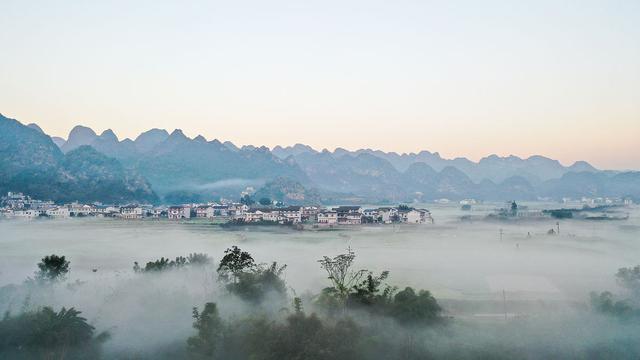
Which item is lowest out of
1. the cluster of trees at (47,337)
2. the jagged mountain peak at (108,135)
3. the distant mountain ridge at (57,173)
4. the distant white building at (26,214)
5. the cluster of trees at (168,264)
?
the cluster of trees at (47,337)

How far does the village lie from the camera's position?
5834 cm

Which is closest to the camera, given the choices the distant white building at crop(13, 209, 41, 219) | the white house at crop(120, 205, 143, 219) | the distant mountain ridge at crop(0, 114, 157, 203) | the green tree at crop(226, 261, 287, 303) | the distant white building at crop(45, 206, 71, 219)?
the green tree at crop(226, 261, 287, 303)

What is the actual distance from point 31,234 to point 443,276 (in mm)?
33379

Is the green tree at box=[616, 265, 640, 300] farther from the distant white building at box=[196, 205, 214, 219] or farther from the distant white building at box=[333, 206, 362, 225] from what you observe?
the distant white building at box=[196, 205, 214, 219]

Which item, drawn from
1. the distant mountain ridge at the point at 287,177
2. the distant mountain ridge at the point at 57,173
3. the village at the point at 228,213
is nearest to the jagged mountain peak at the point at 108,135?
the distant mountain ridge at the point at 287,177

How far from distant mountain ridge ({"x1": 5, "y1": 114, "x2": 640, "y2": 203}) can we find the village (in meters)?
27.7

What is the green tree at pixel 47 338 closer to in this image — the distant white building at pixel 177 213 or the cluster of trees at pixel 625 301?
the cluster of trees at pixel 625 301

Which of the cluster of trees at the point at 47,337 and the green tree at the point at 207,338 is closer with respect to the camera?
the green tree at the point at 207,338

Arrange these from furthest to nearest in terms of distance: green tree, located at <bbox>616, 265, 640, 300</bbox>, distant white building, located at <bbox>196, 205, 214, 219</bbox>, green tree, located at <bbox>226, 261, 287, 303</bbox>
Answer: distant white building, located at <bbox>196, 205, 214, 219</bbox>
green tree, located at <bbox>616, 265, 640, 300</bbox>
green tree, located at <bbox>226, 261, 287, 303</bbox>

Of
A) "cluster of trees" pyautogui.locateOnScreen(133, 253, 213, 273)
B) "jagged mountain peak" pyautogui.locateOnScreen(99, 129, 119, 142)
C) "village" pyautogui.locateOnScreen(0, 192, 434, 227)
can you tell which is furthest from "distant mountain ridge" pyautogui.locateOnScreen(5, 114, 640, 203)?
"cluster of trees" pyautogui.locateOnScreen(133, 253, 213, 273)

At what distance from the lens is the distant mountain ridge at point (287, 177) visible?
390 feet

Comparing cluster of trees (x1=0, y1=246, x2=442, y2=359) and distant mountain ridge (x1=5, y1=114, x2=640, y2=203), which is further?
distant mountain ridge (x1=5, y1=114, x2=640, y2=203)

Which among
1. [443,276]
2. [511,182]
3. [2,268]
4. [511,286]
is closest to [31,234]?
[2,268]

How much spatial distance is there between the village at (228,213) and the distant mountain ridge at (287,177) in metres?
27.7
